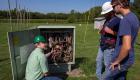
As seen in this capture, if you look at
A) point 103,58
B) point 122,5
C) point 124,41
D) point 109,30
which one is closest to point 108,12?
point 109,30

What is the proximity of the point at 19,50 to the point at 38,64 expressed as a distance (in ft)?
3.59

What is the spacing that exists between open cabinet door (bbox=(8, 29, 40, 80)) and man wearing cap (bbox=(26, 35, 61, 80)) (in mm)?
584

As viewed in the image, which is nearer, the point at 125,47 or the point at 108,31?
the point at 125,47

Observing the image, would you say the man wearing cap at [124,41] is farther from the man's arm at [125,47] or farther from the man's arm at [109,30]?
the man's arm at [109,30]

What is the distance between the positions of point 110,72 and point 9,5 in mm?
7055

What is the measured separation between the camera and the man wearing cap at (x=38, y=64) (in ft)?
19.4

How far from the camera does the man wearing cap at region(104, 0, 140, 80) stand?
474 cm

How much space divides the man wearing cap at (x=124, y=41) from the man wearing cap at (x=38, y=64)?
135 centimetres

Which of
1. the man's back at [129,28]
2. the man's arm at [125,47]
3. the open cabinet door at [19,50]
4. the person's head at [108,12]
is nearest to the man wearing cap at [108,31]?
the person's head at [108,12]

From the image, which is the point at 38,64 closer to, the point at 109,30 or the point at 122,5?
the point at 109,30

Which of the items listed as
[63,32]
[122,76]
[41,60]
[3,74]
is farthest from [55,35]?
[122,76]

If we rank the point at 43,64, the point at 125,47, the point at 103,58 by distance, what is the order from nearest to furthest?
the point at 125,47 → the point at 43,64 → the point at 103,58

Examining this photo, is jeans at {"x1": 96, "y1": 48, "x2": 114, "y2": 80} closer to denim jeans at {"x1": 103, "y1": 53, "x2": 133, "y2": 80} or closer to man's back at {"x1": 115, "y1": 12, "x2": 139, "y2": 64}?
denim jeans at {"x1": 103, "y1": 53, "x2": 133, "y2": 80}

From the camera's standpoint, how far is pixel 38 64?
5.97 m
